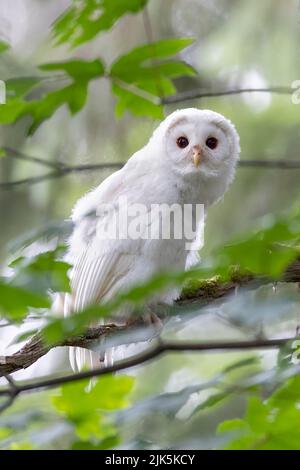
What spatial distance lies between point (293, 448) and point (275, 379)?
5.4 inches

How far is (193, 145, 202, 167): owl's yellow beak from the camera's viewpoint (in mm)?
3270

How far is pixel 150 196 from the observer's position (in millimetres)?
3271

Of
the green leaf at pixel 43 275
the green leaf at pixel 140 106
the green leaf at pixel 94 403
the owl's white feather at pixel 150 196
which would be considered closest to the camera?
the green leaf at pixel 43 275

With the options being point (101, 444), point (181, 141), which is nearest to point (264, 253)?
point (101, 444)

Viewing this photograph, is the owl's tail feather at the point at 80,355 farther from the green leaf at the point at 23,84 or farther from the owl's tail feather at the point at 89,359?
the green leaf at the point at 23,84

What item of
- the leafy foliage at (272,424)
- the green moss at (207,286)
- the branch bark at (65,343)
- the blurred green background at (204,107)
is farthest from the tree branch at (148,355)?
the blurred green background at (204,107)

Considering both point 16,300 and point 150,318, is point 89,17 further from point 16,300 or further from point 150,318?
point 150,318

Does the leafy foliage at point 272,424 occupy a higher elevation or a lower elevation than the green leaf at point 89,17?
lower

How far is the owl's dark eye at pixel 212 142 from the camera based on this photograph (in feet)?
11.2

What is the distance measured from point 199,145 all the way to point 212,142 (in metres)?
0.13

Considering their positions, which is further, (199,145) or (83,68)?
(199,145)

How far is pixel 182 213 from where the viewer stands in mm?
3330

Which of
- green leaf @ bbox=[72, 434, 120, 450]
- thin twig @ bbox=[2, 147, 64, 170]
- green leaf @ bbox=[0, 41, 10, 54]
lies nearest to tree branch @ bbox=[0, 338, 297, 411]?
green leaf @ bbox=[72, 434, 120, 450]

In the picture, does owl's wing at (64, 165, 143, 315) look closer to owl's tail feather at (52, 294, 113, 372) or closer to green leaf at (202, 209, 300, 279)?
owl's tail feather at (52, 294, 113, 372)
